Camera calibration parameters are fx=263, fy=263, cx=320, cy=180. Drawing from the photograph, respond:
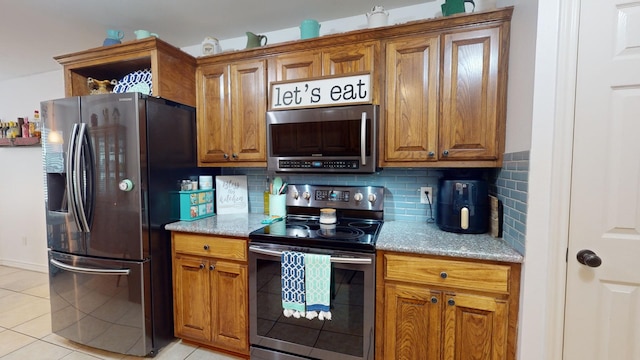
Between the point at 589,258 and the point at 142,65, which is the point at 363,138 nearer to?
the point at 589,258

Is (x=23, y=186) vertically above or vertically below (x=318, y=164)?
below

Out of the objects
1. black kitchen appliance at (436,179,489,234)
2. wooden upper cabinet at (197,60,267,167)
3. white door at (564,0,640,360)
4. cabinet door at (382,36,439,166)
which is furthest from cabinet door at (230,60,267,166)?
white door at (564,0,640,360)

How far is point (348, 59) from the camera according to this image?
1686 mm

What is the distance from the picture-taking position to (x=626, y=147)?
3.46 ft

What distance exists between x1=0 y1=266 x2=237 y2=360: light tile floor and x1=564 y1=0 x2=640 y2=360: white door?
2.00 m

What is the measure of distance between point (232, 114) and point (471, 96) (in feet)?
Result: 5.18

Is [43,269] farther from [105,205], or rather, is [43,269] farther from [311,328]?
[311,328]

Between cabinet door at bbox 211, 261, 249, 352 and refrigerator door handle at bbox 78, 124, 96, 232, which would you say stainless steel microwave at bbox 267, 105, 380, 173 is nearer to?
cabinet door at bbox 211, 261, 249, 352

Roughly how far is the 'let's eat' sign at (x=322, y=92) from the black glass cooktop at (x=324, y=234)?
810 millimetres

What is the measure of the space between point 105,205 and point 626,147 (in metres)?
2.72

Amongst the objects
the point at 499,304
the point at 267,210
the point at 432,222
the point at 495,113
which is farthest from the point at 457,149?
the point at 267,210

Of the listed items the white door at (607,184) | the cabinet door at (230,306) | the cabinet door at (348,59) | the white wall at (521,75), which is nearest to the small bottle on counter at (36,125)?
the cabinet door at (230,306)

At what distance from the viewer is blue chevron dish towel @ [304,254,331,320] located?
141cm

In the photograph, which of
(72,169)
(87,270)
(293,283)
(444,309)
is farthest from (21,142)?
(444,309)
